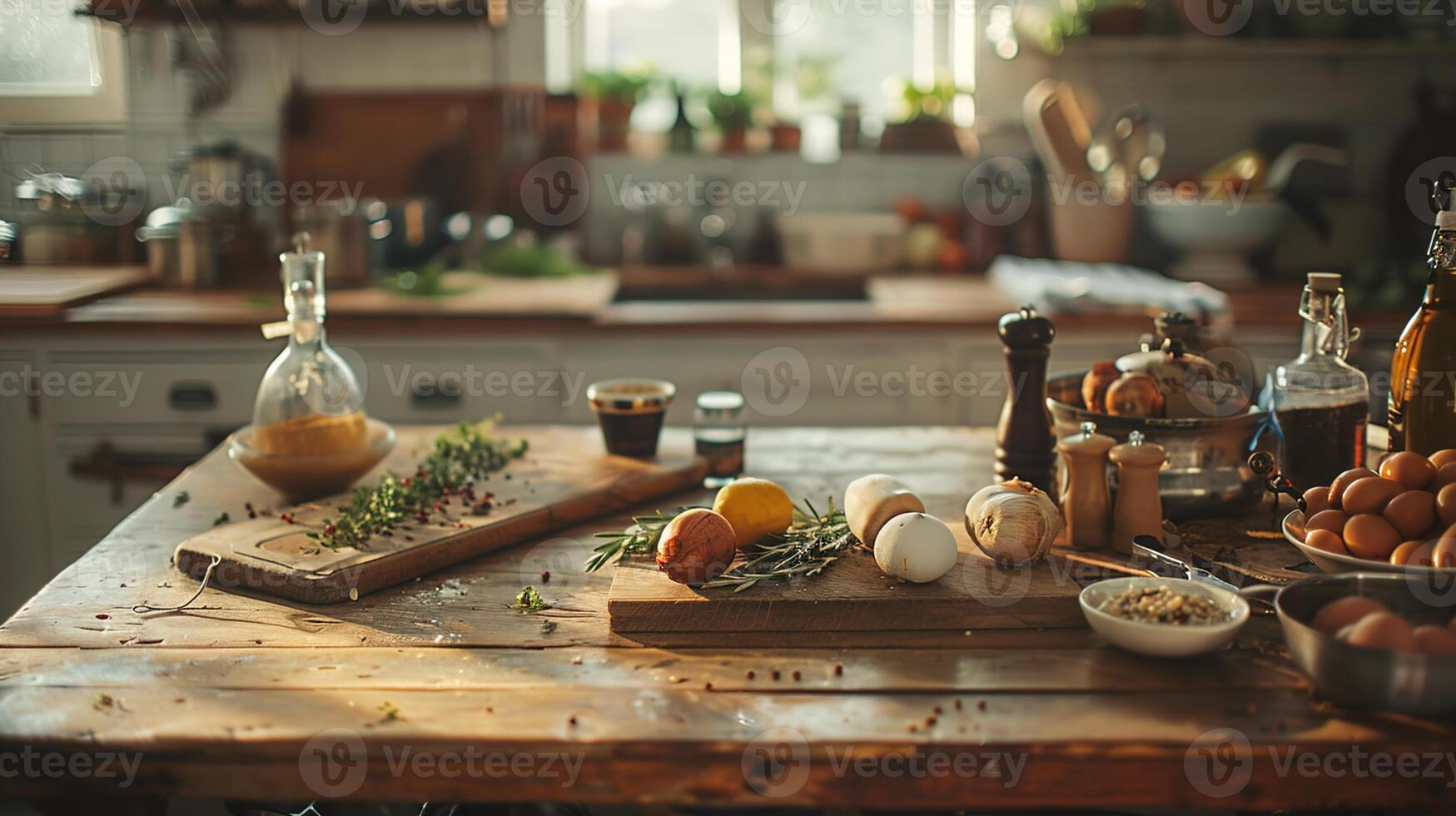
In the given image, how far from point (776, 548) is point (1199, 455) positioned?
0.56 metres

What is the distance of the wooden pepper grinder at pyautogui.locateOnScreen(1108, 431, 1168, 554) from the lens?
57.9 inches

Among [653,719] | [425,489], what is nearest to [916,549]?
[653,719]

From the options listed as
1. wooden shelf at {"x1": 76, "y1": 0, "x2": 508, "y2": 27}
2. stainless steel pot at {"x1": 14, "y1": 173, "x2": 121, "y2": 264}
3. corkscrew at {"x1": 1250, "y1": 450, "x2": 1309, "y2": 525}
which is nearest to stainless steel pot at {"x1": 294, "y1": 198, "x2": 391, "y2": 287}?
wooden shelf at {"x1": 76, "y1": 0, "x2": 508, "y2": 27}

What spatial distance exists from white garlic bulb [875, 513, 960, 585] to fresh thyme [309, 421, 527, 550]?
0.57 m

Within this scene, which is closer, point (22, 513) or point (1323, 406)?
point (1323, 406)

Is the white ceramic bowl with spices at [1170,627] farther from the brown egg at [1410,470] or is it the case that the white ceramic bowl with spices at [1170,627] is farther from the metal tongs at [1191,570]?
the brown egg at [1410,470]

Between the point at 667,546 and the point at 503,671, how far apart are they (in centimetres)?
24

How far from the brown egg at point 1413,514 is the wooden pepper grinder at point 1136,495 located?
0.26 metres

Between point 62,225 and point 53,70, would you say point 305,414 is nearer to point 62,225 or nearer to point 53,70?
point 62,225

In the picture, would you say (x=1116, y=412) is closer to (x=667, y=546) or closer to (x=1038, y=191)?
(x=667, y=546)

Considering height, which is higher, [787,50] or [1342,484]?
[787,50]

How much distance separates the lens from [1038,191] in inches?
155

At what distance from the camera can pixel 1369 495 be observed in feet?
4.30

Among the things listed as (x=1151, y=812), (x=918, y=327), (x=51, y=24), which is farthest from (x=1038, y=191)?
(x=51, y=24)
